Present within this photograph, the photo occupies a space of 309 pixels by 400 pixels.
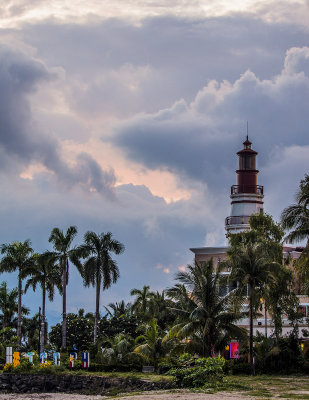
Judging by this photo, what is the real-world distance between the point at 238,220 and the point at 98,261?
19.2 meters

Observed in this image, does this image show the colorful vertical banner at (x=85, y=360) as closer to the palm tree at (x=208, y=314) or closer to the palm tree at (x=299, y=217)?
the palm tree at (x=208, y=314)

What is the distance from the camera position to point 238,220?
8638 cm

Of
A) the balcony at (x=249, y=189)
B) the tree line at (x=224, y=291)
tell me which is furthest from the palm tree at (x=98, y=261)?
the balcony at (x=249, y=189)

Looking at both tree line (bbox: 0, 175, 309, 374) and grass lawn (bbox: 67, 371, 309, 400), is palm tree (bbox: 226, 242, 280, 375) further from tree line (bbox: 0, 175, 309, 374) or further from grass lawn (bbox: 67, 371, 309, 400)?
grass lawn (bbox: 67, 371, 309, 400)

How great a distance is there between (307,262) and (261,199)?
117 ft

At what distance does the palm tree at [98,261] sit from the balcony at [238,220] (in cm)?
1635

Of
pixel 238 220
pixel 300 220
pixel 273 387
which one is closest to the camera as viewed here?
pixel 273 387

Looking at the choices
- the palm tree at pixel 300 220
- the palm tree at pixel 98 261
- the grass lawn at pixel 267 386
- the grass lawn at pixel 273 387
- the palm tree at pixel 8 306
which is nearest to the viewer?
the grass lawn at pixel 273 387

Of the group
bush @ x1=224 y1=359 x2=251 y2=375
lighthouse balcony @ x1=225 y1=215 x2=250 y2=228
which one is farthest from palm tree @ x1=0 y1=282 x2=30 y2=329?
bush @ x1=224 y1=359 x2=251 y2=375

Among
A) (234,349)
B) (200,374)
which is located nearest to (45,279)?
(234,349)

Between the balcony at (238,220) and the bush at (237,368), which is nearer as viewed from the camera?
the bush at (237,368)

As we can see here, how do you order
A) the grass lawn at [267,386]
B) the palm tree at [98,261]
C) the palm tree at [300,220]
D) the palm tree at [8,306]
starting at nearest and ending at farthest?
the grass lawn at [267,386] → the palm tree at [300,220] → the palm tree at [98,261] → the palm tree at [8,306]

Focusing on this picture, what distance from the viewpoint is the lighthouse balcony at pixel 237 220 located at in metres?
85.6

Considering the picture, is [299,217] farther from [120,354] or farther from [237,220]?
[237,220]
